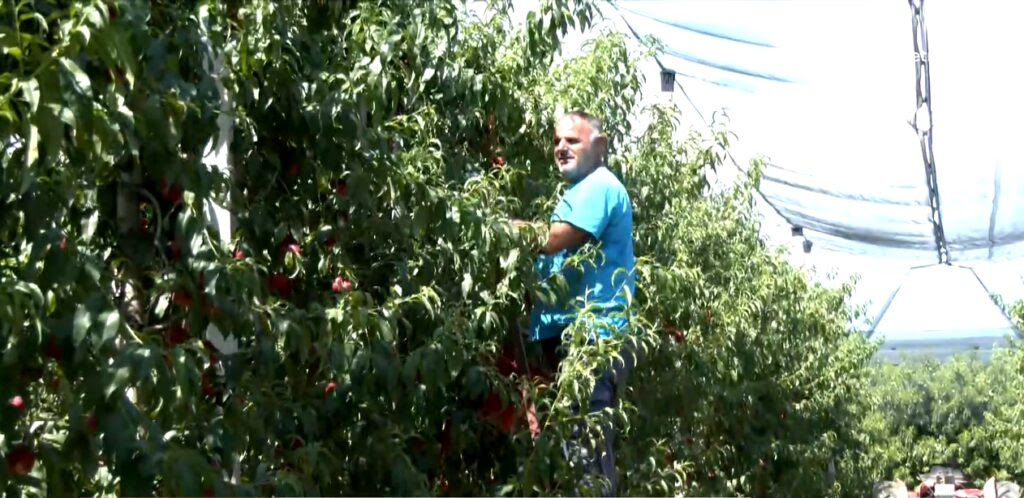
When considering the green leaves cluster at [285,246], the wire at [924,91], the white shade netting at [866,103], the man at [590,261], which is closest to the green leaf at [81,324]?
the green leaves cluster at [285,246]

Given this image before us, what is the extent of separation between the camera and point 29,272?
2.35 metres

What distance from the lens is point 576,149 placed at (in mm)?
4383

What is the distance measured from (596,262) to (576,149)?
341mm

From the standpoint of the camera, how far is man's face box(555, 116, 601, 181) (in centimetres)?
438

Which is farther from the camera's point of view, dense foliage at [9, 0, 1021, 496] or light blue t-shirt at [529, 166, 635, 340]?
light blue t-shirt at [529, 166, 635, 340]

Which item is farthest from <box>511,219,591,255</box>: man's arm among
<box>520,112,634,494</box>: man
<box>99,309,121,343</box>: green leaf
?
<box>99,309,121,343</box>: green leaf

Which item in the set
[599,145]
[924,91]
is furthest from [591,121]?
[924,91]

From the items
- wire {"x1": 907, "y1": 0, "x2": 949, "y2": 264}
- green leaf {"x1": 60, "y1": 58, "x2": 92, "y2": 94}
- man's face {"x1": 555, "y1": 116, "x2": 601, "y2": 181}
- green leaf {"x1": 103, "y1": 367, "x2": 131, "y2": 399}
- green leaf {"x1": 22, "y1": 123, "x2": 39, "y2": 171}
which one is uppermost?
wire {"x1": 907, "y1": 0, "x2": 949, "y2": 264}

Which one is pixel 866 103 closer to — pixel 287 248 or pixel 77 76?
pixel 287 248

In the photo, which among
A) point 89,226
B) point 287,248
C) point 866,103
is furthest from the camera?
point 866,103

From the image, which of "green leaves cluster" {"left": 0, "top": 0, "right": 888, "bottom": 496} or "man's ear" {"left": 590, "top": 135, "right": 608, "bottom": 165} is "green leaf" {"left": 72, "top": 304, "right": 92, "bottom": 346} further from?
"man's ear" {"left": 590, "top": 135, "right": 608, "bottom": 165}

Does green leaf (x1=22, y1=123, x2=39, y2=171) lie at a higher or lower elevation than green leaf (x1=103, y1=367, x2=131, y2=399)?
higher

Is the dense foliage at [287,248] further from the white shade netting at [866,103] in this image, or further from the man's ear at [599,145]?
the white shade netting at [866,103]

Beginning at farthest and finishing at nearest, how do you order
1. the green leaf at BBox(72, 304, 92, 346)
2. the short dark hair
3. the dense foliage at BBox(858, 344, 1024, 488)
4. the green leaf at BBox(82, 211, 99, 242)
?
the dense foliage at BBox(858, 344, 1024, 488) → the short dark hair → the green leaf at BBox(82, 211, 99, 242) → the green leaf at BBox(72, 304, 92, 346)
